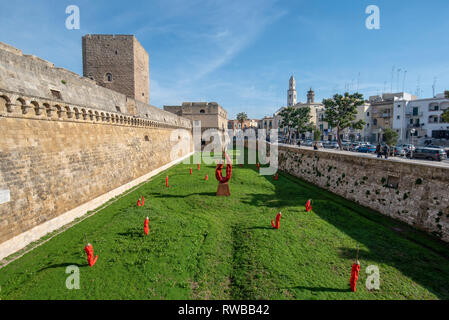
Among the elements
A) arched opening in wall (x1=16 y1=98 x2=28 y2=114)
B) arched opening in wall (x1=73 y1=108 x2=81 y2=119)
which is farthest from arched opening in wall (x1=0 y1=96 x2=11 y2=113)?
arched opening in wall (x1=73 y1=108 x2=81 y2=119)

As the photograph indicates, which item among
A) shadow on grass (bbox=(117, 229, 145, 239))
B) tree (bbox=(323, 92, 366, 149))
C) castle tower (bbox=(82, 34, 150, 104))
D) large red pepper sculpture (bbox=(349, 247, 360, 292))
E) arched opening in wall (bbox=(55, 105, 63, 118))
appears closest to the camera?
large red pepper sculpture (bbox=(349, 247, 360, 292))

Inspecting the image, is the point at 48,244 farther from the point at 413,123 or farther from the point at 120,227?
the point at 413,123

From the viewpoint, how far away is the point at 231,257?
833 cm

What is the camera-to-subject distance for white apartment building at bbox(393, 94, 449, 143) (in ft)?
135

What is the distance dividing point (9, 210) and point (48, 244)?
181 centimetres

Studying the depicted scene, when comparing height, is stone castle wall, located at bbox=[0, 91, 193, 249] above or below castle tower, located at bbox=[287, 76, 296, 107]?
below

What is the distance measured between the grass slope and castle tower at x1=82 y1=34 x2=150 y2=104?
1985 cm

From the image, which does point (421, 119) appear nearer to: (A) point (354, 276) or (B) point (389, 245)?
(B) point (389, 245)

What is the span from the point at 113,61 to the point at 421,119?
175 ft

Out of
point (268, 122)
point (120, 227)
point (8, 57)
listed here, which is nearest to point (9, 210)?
point (120, 227)

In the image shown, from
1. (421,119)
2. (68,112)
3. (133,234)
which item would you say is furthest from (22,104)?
(421,119)

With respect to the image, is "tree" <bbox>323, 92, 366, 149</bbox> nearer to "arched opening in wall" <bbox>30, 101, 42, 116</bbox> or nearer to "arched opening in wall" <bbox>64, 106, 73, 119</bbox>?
"arched opening in wall" <bbox>64, 106, 73, 119</bbox>

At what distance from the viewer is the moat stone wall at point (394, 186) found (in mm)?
10188
